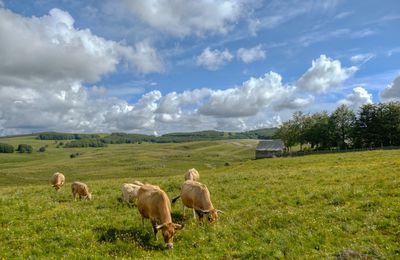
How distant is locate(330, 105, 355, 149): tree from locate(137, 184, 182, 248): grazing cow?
10650cm

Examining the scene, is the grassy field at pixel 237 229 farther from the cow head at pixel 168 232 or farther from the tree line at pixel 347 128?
the tree line at pixel 347 128

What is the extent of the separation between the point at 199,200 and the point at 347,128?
345 ft

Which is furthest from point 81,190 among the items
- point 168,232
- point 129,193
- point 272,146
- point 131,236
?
point 272,146

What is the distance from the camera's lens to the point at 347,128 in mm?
110188

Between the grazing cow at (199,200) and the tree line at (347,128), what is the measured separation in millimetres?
94229

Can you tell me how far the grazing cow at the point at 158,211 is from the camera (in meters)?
13.8

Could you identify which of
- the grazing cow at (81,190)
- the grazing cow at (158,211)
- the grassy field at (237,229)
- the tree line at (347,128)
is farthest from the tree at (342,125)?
the grazing cow at (158,211)

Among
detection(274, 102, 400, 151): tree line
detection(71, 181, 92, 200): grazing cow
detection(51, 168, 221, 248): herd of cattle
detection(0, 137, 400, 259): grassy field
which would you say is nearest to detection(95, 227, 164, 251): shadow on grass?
detection(0, 137, 400, 259): grassy field

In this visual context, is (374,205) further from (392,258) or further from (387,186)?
(392,258)

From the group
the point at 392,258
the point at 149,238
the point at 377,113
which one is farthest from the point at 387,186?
the point at 377,113

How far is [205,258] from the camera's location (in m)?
12.6

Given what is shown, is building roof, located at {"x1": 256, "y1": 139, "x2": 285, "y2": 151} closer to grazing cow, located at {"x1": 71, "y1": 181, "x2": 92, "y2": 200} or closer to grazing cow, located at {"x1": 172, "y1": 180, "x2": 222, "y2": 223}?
grazing cow, located at {"x1": 71, "y1": 181, "x2": 92, "y2": 200}

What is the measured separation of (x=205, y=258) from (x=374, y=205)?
31.0 feet

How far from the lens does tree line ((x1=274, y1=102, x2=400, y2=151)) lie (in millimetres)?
98812
